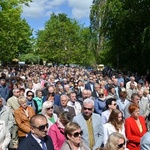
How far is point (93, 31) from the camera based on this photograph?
4925 centimetres

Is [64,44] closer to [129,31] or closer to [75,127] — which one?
[129,31]

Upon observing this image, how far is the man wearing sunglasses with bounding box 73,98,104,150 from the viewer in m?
5.80

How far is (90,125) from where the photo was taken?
586 cm

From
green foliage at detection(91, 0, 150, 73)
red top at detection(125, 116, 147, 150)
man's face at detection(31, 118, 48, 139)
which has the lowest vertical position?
red top at detection(125, 116, 147, 150)

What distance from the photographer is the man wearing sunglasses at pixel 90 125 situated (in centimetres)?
580

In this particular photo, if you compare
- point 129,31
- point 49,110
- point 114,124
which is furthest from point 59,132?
point 129,31

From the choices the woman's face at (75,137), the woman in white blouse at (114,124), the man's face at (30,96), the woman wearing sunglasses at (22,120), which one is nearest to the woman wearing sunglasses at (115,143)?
the woman's face at (75,137)

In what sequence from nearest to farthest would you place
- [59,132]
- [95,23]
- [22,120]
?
[59,132] < [22,120] < [95,23]

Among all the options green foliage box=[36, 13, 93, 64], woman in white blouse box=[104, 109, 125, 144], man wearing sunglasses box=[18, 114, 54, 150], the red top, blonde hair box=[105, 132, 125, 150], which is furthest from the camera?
green foliage box=[36, 13, 93, 64]

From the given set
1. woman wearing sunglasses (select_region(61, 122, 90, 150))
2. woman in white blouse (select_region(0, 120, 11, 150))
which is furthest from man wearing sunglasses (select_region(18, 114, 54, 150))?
woman in white blouse (select_region(0, 120, 11, 150))

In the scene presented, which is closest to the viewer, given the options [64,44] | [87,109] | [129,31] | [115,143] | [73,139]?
[115,143]

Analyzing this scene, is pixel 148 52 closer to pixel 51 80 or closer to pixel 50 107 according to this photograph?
pixel 51 80

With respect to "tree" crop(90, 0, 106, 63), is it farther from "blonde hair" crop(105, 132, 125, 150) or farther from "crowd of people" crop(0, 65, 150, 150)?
"blonde hair" crop(105, 132, 125, 150)

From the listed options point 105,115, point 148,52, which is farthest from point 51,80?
point 148,52
